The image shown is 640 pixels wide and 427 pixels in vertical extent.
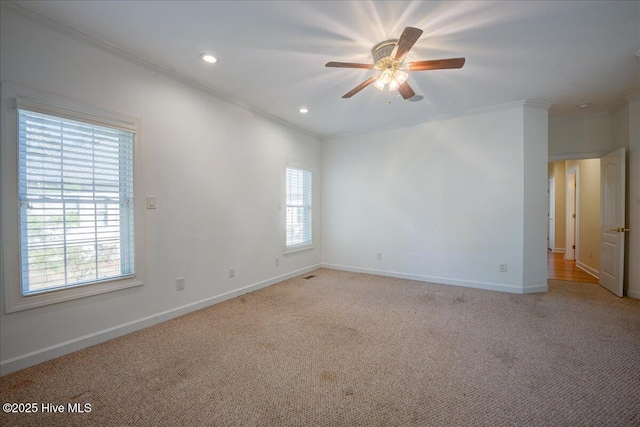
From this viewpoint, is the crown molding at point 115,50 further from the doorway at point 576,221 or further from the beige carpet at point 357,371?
the doorway at point 576,221

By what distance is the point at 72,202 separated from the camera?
7.52 ft

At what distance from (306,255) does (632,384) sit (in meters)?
4.16

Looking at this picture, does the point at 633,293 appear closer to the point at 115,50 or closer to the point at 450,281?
the point at 450,281

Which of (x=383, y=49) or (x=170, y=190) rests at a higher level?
(x=383, y=49)

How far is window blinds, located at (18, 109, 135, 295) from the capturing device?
209 cm

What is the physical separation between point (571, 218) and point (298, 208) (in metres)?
6.78

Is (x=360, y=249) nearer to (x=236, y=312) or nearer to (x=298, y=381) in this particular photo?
(x=236, y=312)

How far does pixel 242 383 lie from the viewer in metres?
1.89

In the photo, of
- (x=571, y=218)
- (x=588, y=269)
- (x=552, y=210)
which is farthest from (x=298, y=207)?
(x=552, y=210)

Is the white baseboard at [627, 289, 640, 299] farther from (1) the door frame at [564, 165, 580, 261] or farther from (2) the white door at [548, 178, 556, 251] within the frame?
(2) the white door at [548, 178, 556, 251]

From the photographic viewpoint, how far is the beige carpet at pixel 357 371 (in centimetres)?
161

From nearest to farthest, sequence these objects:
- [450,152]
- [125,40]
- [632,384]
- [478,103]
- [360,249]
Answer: [632,384] < [125,40] < [478,103] < [450,152] < [360,249]

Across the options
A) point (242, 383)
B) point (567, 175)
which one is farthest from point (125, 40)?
point (567, 175)

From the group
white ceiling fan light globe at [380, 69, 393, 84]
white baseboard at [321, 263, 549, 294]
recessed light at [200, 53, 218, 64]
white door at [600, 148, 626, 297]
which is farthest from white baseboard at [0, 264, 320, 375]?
white door at [600, 148, 626, 297]
